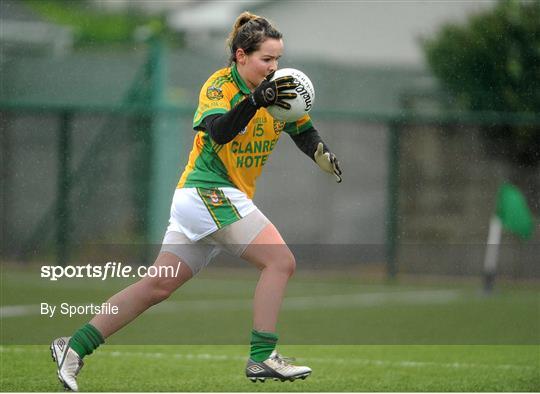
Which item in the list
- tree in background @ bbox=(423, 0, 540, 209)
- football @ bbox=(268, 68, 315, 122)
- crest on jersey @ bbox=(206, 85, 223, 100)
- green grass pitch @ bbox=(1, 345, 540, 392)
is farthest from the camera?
tree in background @ bbox=(423, 0, 540, 209)

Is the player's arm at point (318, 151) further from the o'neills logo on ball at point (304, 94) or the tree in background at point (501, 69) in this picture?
the tree in background at point (501, 69)

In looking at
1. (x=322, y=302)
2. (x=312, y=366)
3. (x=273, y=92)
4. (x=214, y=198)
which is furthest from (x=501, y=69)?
(x=273, y=92)

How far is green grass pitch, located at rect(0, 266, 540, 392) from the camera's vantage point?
5883 millimetres

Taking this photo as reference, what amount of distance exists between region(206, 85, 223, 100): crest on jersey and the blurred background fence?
596cm

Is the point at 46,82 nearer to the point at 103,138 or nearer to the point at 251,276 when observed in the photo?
the point at 103,138

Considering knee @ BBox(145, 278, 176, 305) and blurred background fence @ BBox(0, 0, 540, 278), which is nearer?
knee @ BBox(145, 278, 176, 305)

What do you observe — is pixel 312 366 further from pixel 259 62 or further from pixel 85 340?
pixel 259 62

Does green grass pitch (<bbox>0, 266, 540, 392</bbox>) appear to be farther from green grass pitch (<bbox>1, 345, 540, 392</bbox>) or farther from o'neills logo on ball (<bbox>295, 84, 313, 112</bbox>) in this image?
o'neills logo on ball (<bbox>295, 84, 313, 112</bbox>)

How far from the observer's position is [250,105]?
4699mm

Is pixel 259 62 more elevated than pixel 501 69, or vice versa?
pixel 501 69

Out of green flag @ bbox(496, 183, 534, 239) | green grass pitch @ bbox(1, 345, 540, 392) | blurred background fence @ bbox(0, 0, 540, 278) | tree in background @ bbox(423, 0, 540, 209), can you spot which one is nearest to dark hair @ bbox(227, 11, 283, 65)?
green grass pitch @ bbox(1, 345, 540, 392)

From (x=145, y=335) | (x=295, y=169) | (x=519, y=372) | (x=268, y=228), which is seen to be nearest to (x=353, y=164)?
(x=295, y=169)

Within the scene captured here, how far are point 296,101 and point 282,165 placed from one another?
23.4ft

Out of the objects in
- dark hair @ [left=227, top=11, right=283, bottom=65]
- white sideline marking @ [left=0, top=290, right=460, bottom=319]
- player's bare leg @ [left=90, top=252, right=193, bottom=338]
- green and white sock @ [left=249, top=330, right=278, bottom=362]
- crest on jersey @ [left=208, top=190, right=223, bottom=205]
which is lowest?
white sideline marking @ [left=0, top=290, right=460, bottom=319]
